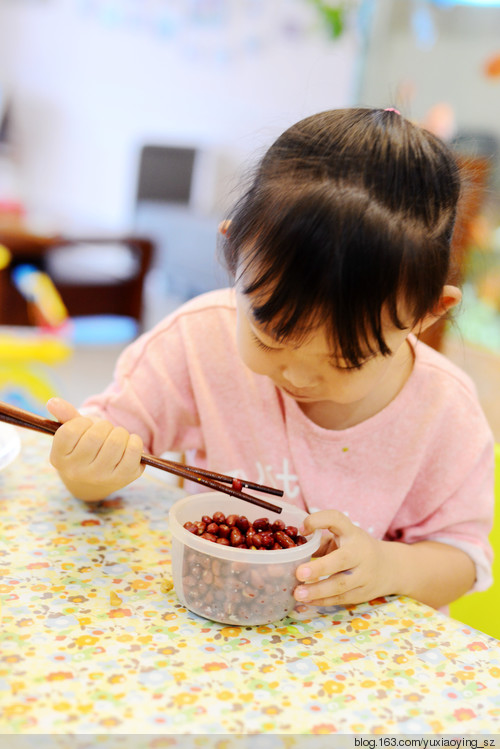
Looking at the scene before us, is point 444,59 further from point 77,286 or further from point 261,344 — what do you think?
point 261,344

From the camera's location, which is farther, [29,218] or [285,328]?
[29,218]

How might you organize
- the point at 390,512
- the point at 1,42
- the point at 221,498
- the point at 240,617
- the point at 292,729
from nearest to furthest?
the point at 292,729 → the point at 240,617 → the point at 221,498 → the point at 390,512 → the point at 1,42

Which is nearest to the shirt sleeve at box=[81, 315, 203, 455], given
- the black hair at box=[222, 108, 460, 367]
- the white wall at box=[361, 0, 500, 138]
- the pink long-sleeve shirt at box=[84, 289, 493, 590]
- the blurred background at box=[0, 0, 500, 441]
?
the pink long-sleeve shirt at box=[84, 289, 493, 590]

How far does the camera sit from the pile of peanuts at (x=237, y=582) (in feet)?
1.88

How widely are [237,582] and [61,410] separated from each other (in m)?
0.21

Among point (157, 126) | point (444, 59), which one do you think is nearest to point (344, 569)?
point (444, 59)

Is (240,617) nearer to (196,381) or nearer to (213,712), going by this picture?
(213,712)

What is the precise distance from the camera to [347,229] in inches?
22.2

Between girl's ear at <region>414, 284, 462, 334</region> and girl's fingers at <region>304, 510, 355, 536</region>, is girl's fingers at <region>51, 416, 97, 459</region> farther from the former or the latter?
girl's ear at <region>414, 284, 462, 334</region>

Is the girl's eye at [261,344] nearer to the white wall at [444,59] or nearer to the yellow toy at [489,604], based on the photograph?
the yellow toy at [489,604]

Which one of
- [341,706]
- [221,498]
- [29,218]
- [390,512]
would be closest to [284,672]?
[341,706]

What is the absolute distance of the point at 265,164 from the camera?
639mm

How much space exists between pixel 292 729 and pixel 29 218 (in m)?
3.30

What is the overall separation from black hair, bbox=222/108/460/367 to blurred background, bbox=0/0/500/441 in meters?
0.97
